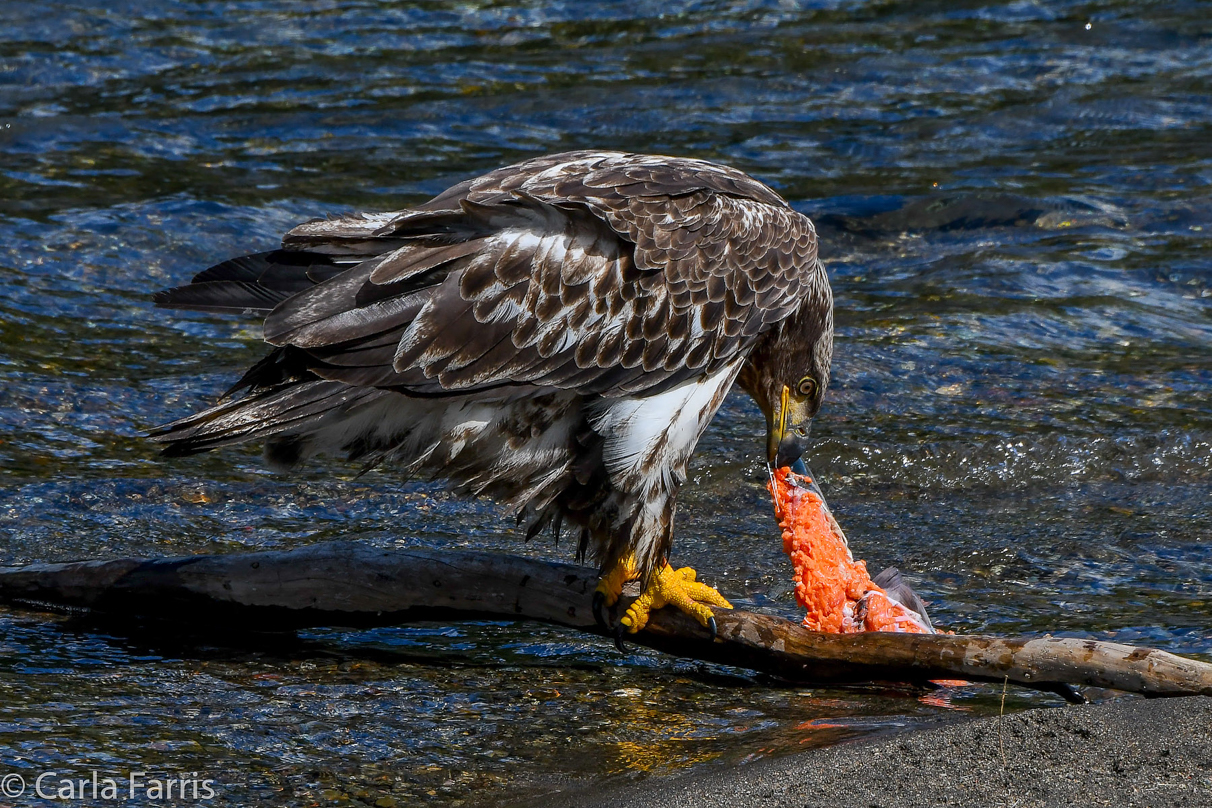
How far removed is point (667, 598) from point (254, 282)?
174cm

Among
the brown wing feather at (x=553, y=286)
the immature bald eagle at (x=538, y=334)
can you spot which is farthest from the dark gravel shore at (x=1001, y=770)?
the brown wing feather at (x=553, y=286)

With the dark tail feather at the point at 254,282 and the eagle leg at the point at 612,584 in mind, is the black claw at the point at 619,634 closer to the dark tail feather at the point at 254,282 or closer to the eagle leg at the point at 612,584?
the eagle leg at the point at 612,584

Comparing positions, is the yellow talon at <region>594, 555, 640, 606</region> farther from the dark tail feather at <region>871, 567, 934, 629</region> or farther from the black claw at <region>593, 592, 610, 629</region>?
the dark tail feather at <region>871, 567, 934, 629</region>

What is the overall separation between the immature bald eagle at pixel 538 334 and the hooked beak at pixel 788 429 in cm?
44

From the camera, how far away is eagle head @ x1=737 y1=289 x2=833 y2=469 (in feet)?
18.4

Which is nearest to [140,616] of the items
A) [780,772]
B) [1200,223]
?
[780,772]

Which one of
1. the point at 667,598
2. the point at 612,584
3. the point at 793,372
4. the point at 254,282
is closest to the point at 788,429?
the point at 793,372

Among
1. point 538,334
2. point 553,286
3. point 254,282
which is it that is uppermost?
point 254,282

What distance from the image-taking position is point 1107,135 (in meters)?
11.5

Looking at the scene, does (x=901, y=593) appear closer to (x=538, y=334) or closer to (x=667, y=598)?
(x=667, y=598)

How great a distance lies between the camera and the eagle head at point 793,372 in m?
5.59

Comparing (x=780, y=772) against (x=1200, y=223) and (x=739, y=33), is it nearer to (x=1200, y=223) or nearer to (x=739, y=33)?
(x=1200, y=223)

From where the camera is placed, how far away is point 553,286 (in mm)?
5082
